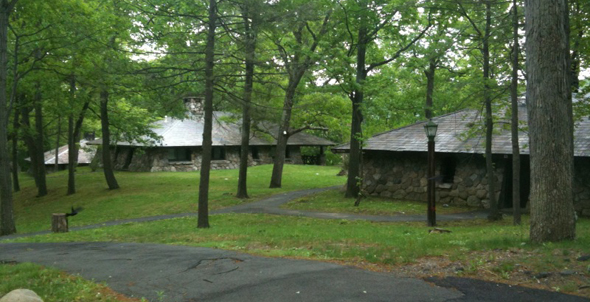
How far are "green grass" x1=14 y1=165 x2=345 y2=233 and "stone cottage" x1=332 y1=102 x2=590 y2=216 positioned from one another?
6886 millimetres

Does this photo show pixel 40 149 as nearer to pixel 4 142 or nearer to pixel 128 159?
pixel 128 159

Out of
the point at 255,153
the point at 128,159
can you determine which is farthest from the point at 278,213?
the point at 128,159

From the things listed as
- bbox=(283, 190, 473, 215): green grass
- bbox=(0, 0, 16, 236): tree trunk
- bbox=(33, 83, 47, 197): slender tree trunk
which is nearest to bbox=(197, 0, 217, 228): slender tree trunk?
bbox=(283, 190, 473, 215): green grass

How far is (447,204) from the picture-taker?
23.0 metres

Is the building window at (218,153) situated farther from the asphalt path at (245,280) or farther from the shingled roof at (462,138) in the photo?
the asphalt path at (245,280)

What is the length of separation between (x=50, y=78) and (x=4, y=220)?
9.27 metres

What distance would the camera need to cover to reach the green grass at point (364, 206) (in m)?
21.1

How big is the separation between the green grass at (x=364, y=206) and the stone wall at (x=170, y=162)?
20634 millimetres

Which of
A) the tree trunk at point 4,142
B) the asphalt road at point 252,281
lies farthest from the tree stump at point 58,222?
the asphalt road at point 252,281

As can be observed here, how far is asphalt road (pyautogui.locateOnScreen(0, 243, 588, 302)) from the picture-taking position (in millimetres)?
6629

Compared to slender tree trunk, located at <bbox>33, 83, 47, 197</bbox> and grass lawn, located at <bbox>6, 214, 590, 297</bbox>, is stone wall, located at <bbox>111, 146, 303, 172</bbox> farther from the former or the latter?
grass lawn, located at <bbox>6, 214, 590, 297</bbox>

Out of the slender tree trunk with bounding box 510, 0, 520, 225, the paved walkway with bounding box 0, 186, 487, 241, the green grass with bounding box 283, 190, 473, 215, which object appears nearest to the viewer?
the slender tree trunk with bounding box 510, 0, 520, 225

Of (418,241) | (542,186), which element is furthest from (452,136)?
(542,186)

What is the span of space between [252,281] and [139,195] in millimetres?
22602
